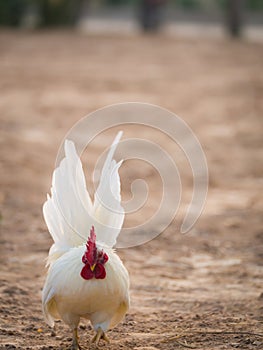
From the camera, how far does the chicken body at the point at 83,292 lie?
14.5 ft

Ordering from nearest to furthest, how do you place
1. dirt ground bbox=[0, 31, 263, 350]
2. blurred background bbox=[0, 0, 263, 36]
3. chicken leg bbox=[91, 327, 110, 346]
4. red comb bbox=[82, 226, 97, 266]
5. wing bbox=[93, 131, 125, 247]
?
red comb bbox=[82, 226, 97, 266], chicken leg bbox=[91, 327, 110, 346], wing bbox=[93, 131, 125, 247], dirt ground bbox=[0, 31, 263, 350], blurred background bbox=[0, 0, 263, 36]

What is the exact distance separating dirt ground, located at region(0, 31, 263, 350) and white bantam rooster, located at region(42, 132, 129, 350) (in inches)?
17.5

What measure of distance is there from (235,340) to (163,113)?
29.7 feet

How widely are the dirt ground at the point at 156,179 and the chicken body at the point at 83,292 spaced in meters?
0.40

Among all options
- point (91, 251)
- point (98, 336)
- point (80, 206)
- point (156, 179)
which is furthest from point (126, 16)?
point (91, 251)

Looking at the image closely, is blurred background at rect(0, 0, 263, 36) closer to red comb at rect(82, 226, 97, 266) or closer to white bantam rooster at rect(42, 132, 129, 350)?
white bantam rooster at rect(42, 132, 129, 350)

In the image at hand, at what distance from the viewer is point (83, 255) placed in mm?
4508

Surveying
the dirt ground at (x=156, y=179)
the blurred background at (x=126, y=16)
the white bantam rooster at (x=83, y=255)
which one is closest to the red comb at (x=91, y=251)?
the white bantam rooster at (x=83, y=255)

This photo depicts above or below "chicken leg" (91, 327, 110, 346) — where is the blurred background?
below

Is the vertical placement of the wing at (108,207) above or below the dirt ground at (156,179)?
above

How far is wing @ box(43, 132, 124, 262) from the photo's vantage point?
190 inches

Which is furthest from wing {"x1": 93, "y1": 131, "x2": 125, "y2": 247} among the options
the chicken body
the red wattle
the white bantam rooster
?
the red wattle

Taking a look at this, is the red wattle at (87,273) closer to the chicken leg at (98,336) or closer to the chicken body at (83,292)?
the chicken body at (83,292)

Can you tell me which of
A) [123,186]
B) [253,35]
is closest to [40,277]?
[123,186]
